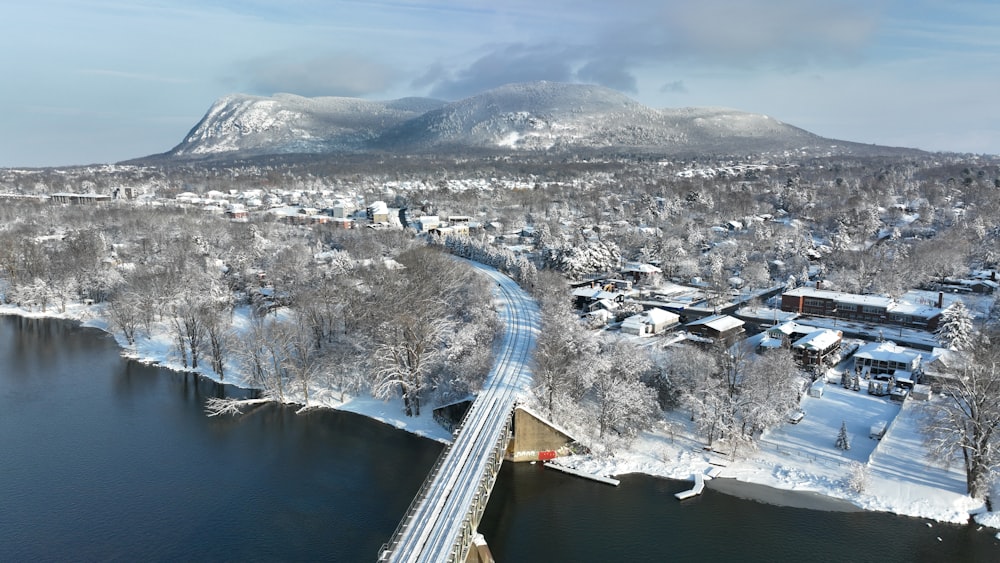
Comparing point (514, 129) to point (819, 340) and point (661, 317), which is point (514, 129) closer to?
point (661, 317)

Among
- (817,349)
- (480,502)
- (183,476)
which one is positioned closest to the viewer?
(480,502)

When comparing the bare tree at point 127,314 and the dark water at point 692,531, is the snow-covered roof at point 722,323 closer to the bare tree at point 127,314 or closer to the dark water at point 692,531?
the dark water at point 692,531

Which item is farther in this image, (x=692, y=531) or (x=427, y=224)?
(x=427, y=224)

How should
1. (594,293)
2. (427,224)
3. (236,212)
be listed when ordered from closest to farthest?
(594,293), (427,224), (236,212)

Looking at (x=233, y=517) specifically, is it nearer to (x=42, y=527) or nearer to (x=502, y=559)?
(x=42, y=527)

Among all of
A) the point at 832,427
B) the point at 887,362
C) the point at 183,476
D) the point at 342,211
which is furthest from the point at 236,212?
the point at 832,427

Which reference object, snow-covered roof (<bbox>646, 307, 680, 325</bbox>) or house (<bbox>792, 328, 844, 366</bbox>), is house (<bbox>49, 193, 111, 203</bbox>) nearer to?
snow-covered roof (<bbox>646, 307, 680, 325</bbox>)
